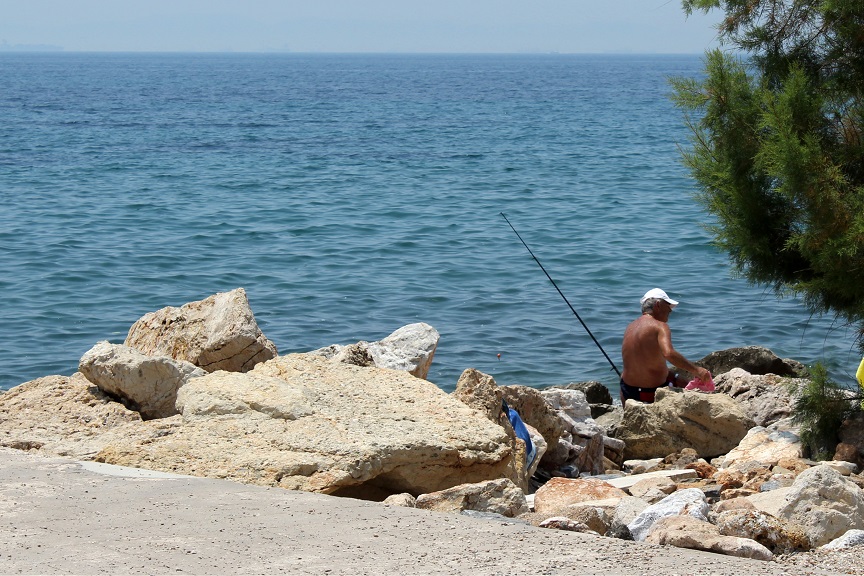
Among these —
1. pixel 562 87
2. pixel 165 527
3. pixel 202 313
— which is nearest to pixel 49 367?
pixel 202 313

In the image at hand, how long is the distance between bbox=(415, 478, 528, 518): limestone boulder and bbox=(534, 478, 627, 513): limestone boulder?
14.6 inches

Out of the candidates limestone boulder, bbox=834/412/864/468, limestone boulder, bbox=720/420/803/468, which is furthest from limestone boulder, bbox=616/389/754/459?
limestone boulder, bbox=834/412/864/468

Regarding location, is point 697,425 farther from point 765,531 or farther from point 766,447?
point 765,531

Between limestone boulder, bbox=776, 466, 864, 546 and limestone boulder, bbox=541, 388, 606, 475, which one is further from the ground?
limestone boulder, bbox=776, 466, 864, 546

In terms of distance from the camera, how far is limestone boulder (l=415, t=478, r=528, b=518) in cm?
436

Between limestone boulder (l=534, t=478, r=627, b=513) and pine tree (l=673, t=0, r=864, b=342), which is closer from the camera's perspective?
limestone boulder (l=534, t=478, r=627, b=513)

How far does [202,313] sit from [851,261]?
13.2 ft

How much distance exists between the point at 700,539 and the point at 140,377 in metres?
3.44

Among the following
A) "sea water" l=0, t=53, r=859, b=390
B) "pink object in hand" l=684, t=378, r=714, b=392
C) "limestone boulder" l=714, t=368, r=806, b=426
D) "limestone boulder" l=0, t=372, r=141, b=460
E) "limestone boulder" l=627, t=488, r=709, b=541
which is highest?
"limestone boulder" l=627, t=488, r=709, b=541

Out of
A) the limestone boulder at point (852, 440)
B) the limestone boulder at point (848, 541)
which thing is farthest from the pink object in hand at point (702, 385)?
the limestone boulder at point (848, 541)

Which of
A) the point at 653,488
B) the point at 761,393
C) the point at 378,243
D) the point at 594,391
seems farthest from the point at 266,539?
the point at 378,243

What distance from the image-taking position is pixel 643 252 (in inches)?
640

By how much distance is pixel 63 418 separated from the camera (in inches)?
225

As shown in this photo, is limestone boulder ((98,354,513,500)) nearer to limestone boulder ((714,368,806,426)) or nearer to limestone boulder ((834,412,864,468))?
limestone boulder ((834,412,864,468))
